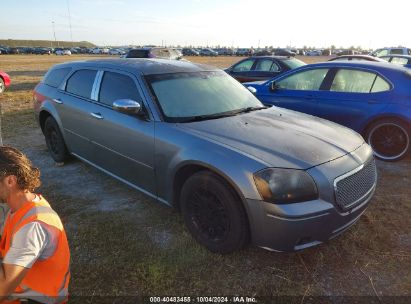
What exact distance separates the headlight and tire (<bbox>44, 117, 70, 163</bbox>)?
12.0 ft

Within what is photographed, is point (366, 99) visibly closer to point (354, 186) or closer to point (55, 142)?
point (354, 186)

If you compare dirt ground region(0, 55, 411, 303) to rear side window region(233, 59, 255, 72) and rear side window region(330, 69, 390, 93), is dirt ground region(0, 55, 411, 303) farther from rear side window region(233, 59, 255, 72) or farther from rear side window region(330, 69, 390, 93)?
rear side window region(233, 59, 255, 72)

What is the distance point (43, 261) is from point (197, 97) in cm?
251

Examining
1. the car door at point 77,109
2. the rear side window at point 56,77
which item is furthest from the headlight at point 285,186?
the rear side window at point 56,77

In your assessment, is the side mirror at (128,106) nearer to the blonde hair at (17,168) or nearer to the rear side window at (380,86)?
the blonde hair at (17,168)

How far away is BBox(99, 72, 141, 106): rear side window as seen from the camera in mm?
3891

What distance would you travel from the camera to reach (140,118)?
365cm

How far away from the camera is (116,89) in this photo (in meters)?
4.12

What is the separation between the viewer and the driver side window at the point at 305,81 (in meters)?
6.27

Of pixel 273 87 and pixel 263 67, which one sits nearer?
pixel 273 87

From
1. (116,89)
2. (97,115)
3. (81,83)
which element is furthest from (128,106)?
(81,83)

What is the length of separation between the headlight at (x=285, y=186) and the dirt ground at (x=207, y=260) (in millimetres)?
732

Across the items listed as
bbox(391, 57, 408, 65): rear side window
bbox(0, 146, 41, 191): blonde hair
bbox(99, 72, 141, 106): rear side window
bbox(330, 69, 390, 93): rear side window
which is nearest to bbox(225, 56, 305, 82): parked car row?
bbox(391, 57, 408, 65): rear side window

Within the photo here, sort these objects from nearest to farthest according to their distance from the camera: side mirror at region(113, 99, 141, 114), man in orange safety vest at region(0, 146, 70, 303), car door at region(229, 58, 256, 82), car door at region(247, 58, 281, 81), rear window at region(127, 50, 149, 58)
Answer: man in orange safety vest at region(0, 146, 70, 303) → side mirror at region(113, 99, 141, 114) → car door at region(247, 58, 281, 81) → car door at region(229, 58, 256, 82) → rear window at region(127, 50, 149, 58)
